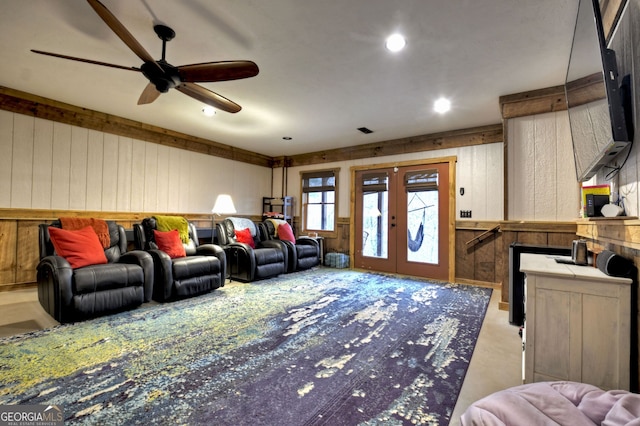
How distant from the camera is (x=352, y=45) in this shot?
7.92 feet

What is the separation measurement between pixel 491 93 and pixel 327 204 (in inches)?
145

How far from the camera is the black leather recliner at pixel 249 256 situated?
4.29m

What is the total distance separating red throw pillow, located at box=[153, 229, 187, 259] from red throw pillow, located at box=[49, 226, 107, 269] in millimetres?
614

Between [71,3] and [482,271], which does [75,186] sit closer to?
[71,3]

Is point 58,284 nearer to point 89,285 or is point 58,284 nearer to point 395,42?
point 89,285

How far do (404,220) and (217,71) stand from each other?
3.88 meters

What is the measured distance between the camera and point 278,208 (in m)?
6.83

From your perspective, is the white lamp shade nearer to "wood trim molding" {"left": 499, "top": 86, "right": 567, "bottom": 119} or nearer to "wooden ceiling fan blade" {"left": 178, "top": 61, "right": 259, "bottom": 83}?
"wooden ceiling fan blade" {"left": 178, "top": 61, "right": 259, "bottom": 83}

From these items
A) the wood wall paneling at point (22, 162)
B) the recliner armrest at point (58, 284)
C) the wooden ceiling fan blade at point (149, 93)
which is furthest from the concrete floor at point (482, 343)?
the wooden ceiling fan blade at point (149, 93)

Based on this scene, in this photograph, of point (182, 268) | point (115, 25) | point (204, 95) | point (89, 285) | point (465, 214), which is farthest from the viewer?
point (465, 214)

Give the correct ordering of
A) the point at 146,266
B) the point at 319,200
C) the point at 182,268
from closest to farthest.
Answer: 1. the point at 146,266
2. the point at 182,268
3. the point at 319,200

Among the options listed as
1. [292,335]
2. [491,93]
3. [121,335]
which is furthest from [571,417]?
[491,93]

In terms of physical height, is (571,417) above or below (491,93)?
below

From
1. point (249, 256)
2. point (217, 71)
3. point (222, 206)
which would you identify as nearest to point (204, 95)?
point (217, 71)
